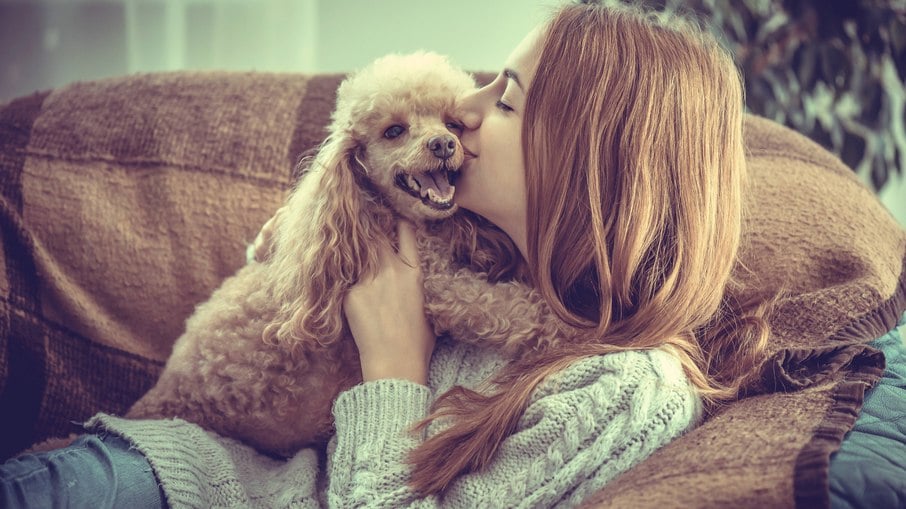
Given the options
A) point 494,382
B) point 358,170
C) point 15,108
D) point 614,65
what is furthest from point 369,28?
point 494,382

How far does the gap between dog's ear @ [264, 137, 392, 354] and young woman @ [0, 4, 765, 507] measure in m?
0.04

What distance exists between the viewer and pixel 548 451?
89 cm

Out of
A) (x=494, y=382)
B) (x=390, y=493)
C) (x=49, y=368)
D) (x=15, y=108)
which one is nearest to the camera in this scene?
(x=390, y=493)

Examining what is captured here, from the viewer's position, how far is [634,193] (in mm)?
1017

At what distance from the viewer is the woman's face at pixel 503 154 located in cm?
110

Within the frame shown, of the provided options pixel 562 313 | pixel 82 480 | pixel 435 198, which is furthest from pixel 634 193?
pixel 82 480

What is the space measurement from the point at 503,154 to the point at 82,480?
747 millimetres

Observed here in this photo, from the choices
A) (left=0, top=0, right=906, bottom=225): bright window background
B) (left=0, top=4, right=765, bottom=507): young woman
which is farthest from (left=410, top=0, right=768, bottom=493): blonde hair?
(left=0, top=0, right=906, bottom=225): bright window background

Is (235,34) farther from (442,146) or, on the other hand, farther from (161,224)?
(442,146)

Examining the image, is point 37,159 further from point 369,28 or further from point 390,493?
point 369,28

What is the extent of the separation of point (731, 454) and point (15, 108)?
1.44 metres

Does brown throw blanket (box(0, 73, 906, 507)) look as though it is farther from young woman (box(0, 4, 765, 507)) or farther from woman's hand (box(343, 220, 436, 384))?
woman's hand (box(343, 220, 436, 384))

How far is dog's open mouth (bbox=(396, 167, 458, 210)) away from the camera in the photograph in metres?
1.13

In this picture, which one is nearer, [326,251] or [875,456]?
[875,456]
